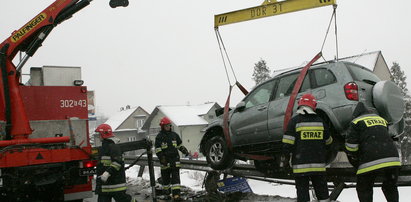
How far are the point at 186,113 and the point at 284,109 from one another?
43.9 metres

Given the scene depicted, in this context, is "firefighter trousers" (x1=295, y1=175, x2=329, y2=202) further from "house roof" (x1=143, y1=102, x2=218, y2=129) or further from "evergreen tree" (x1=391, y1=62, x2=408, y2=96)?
"house roof" (x1=143, y1=102, x2=218, y2=129)

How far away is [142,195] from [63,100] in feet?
9.74

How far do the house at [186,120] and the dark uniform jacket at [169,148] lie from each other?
3678cm

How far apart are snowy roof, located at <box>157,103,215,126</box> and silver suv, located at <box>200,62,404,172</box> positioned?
38713mm

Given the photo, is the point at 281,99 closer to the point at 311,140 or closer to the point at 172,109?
the point at 311,140

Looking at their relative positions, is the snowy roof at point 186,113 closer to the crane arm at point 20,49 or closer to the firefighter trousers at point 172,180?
the firefighter trousers at point 172,180

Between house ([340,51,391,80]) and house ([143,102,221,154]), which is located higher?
house ([340,51,391,80])

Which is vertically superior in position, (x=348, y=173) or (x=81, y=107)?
(x=81, y=107)

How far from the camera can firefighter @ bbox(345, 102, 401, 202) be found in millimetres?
4734

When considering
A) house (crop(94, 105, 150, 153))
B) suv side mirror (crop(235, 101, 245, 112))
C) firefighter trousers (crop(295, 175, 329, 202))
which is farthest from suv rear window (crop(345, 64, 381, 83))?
house (crop(94, 105, 150, 153))

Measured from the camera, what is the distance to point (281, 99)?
6.41 m

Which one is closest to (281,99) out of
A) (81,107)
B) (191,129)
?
(81,107)

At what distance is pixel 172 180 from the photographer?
7.59 metres

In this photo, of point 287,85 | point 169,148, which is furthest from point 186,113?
point 287,85
